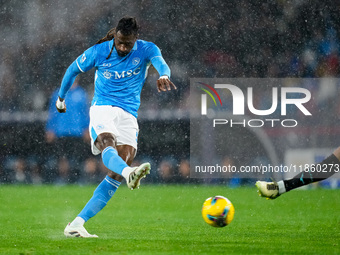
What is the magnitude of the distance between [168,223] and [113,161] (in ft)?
6.78

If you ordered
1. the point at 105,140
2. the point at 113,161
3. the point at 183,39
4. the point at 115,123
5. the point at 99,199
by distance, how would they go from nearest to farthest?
the point at 113,161 < the point at 105,140 < the point at 99,199 < the point at 115,123 < the point at 183,39

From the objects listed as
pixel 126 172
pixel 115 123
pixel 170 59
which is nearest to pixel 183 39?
pixel 170 59

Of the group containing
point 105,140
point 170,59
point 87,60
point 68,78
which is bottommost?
point 105,140

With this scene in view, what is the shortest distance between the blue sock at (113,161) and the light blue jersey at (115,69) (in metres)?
0.63

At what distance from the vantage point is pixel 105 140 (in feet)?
17.8

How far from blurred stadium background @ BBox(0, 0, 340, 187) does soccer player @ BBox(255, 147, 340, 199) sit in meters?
6.45

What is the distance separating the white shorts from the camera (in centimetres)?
555

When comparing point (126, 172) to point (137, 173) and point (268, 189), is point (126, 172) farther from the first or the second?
point (268, 189)

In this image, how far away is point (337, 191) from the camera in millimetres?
11211

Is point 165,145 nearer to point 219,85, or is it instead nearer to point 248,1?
point 219,85

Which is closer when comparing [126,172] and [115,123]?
[126,172]

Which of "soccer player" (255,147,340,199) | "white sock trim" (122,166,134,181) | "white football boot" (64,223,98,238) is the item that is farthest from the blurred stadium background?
"white sock trim" (122,166,134,181)

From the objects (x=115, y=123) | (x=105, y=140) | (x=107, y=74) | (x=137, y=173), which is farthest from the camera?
(x=107, y=74)

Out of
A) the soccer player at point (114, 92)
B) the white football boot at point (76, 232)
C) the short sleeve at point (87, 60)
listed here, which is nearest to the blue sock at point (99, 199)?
the soccer player at point (114, 92)
